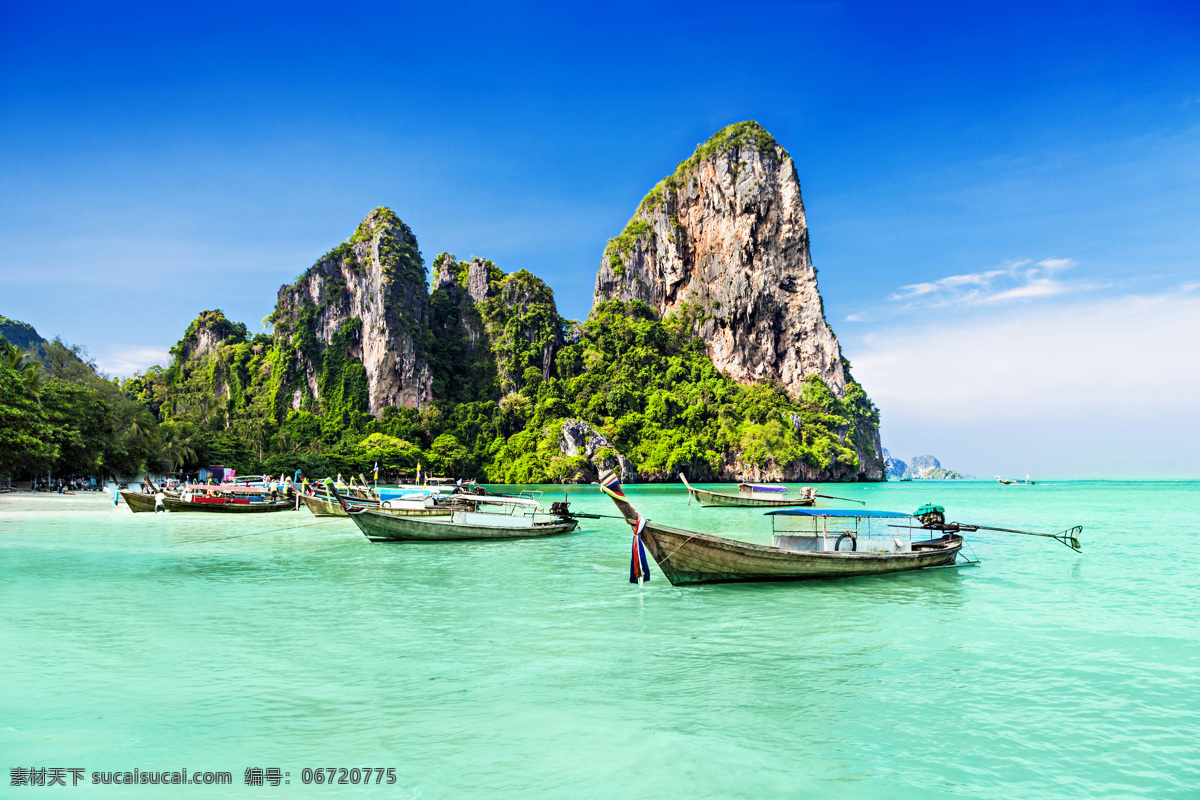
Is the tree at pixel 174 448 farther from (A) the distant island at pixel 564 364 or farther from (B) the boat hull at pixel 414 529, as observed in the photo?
(B) the boat hull at pixel 414 529

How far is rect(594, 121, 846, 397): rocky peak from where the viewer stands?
353 feet

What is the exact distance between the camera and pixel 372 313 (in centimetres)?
9512

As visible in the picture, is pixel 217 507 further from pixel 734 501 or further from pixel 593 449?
pixel 593 449

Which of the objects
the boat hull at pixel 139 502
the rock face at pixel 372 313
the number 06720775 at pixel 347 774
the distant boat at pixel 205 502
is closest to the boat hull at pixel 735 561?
the number 06720775 at pixel 347 774

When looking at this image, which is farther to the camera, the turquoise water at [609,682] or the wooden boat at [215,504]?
the wooden boat at [215,504]

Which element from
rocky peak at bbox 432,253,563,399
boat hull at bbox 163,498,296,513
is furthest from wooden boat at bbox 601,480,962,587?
rocky peak at bbox 432,253,563,399

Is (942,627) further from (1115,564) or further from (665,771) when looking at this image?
(1115,564)

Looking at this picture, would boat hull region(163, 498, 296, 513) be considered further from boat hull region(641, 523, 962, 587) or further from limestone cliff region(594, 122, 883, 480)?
limestone cliff region(594, 122, 883, 480)

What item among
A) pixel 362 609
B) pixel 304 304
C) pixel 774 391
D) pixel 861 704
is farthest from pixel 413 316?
pixel 861 704

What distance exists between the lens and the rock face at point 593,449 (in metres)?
87.6

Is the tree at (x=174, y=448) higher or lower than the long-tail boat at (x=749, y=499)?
higher

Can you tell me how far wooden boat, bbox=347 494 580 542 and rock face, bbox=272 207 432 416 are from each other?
7303 cm

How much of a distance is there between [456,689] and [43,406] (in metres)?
45.4

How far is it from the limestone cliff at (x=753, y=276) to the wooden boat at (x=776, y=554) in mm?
90897
